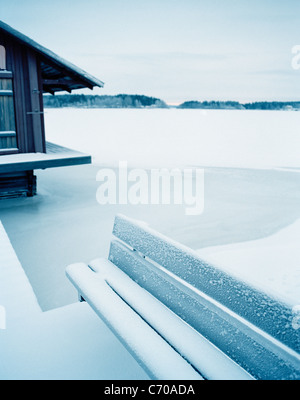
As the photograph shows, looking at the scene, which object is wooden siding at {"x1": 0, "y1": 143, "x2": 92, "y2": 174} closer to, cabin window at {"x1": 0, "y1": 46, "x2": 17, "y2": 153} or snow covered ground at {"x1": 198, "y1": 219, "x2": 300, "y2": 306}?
cabin window at {"x1": 0, "y1": 46, "x2": 17, "y2": 153}

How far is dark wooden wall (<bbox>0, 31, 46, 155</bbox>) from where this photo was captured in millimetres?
8328

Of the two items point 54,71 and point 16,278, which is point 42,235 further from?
point 54,71

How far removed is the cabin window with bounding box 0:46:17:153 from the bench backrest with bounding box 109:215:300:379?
6.75 metres

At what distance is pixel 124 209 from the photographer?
28.8 ft

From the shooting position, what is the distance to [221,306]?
2146 millimetres

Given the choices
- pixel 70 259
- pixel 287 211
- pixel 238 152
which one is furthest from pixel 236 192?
pixel 238 152

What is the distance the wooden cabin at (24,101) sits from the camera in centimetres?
815

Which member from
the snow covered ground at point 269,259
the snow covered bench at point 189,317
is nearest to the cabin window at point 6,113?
the snow covered ground at point 269,259

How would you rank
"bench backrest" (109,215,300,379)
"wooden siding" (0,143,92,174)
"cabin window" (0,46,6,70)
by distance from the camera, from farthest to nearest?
"cabin window" (0,46,6,70) → "wooden siding" (0,143,92,174) → "bench backrest" (109,215,300,379)

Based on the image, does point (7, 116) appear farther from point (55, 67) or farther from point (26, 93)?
point (55, 67)

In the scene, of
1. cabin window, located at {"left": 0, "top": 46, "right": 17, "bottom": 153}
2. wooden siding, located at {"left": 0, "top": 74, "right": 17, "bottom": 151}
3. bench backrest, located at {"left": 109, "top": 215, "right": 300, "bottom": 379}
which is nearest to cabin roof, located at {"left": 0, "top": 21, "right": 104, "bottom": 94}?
cabin window, located at {"left": 0, "top": 46, "right": 17, "bottom": 153}

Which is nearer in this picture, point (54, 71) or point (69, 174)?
point (54, 71)

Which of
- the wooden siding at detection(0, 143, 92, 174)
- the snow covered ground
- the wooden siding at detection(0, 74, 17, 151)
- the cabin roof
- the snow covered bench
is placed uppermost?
the cabin roof

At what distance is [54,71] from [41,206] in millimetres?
3775
